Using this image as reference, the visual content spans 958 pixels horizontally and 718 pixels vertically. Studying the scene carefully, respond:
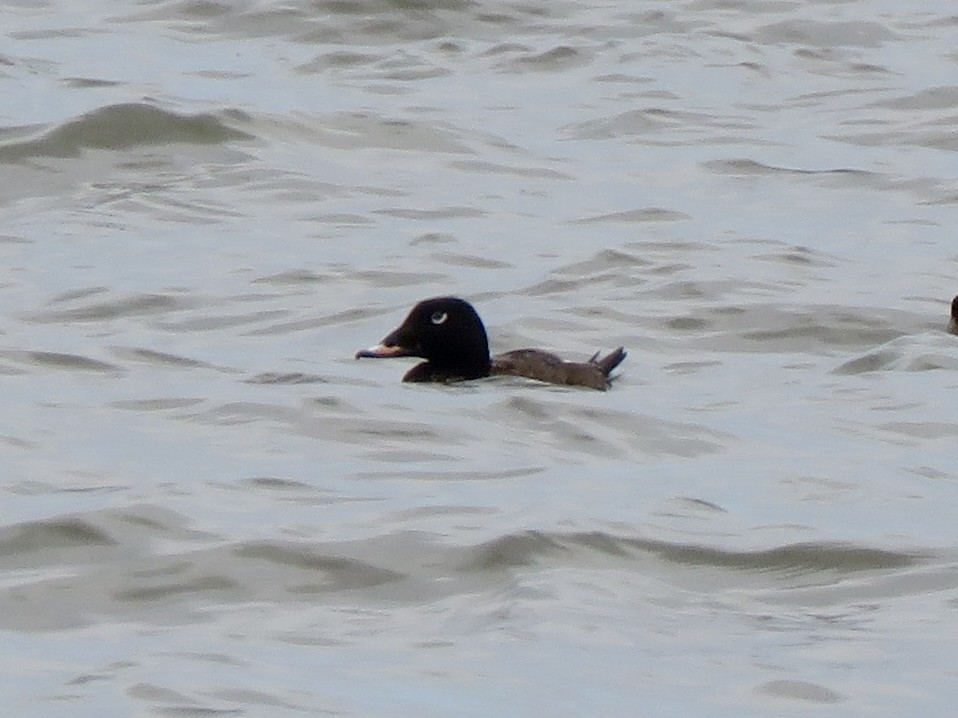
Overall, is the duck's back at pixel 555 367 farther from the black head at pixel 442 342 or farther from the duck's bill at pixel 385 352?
the duck's bill at pixel 385 352

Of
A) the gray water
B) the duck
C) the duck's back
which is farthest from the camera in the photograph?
the duck

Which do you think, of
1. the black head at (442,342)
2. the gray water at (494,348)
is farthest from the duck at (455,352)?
the gray water at (494,348)

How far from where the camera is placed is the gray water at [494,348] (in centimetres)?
668

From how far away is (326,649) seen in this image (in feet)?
21.7

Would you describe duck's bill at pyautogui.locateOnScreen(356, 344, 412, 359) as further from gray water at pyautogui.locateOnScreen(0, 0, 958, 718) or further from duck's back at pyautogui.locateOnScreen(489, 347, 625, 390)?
duck's back at pyautogui.locateOnScreen(489, 347, 625, 390)

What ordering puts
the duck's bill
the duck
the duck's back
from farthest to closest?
the duck's bill
the duck
the duck's back

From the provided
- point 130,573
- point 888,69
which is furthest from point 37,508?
point 888,69

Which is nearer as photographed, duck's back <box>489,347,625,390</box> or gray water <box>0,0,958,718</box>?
gray water <box>0,0,958,718</box>

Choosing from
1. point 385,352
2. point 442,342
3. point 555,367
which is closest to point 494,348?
point 385,352

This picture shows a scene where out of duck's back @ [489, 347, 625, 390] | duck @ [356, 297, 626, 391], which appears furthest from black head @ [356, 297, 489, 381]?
duck's back @ [489, 347, 625, 390]

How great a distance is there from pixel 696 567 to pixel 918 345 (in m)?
4.37

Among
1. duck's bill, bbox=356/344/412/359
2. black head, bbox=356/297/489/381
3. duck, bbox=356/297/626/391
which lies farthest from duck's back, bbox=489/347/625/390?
duck's bill, bbox=356/344/412/359

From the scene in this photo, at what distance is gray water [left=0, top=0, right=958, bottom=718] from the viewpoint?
6676 mm

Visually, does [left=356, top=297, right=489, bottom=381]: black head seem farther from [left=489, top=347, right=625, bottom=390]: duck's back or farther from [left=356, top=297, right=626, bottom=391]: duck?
[left=489, top=347, right=625, bottom=390]: duck's back
